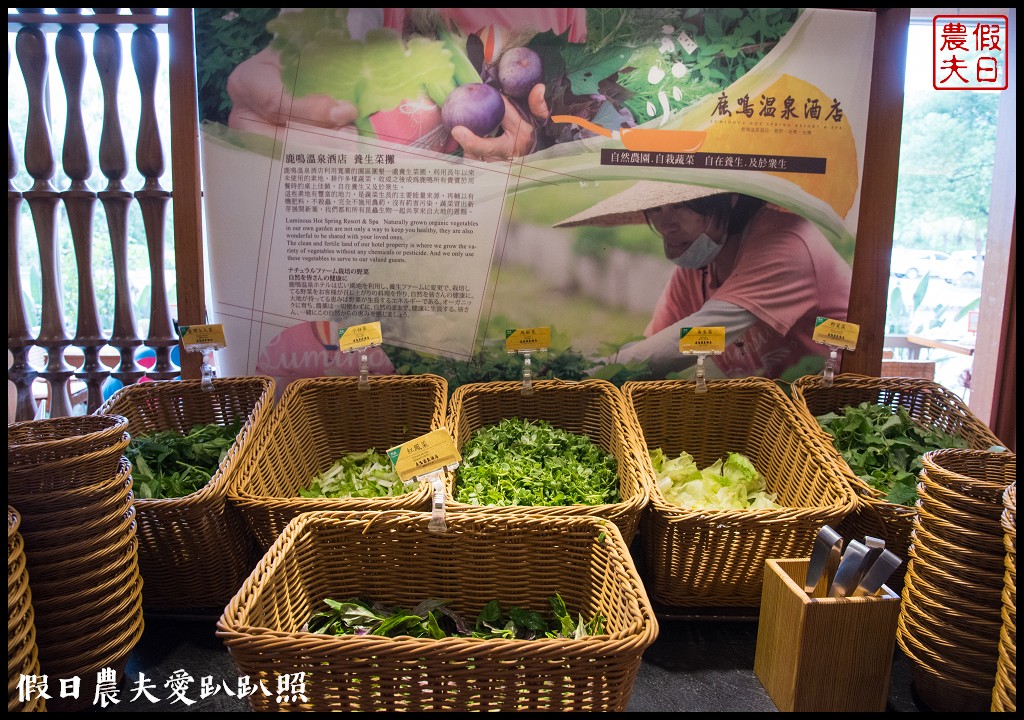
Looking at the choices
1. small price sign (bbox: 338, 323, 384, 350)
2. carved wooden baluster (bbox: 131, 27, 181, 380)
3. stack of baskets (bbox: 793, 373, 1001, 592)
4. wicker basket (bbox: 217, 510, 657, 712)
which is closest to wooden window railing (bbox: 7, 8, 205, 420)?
carved wooden baluster (bbox: 131, 27, 181, 380)

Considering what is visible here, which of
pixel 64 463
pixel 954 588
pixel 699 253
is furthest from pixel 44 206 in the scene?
pixel 954 588

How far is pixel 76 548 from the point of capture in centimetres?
162

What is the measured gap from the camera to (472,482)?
87.4 inches

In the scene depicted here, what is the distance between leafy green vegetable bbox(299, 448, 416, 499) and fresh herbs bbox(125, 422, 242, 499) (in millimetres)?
338

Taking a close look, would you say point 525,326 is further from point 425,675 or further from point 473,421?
point 425,675

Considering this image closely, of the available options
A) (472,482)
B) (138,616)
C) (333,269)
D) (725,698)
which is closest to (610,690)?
(725,698)

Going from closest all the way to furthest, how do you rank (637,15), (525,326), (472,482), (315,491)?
(472,482), (315,491), (637,15), (525,326)

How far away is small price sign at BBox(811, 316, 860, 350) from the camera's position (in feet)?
8.41

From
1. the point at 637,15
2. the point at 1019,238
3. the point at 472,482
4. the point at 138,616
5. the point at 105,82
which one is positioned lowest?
the point at 138,616

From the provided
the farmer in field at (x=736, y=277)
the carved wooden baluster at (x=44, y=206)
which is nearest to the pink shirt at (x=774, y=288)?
the farmer in field at (x=736, y=277)

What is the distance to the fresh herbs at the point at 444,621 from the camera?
66.0 inches

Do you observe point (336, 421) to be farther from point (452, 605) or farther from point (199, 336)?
point (452, 605)

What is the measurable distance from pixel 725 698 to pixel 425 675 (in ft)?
3.02

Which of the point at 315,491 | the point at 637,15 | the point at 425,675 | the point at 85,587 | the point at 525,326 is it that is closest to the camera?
the point at 425,675
